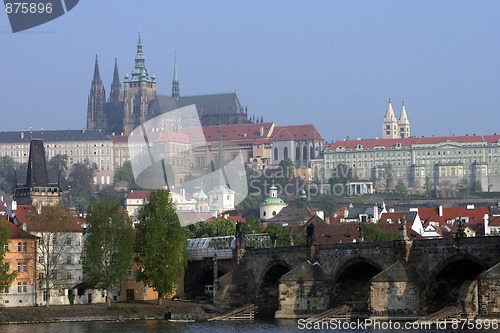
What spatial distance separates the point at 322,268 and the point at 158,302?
35.5ft

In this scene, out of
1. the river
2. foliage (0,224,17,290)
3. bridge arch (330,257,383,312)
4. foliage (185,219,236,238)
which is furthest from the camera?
foliage (185,219,236,238)

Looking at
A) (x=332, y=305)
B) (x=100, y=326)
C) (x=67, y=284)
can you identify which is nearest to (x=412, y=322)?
(x=332, y=305)

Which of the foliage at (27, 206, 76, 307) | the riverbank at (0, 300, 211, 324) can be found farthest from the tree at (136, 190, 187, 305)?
the foliage at (27, 206, 76, 307)

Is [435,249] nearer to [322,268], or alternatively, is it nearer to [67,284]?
[322,268]

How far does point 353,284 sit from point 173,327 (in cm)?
1010

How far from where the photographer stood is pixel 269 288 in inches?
3233

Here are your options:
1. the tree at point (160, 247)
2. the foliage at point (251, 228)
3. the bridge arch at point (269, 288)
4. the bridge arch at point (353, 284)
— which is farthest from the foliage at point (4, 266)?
the foliage at point (251, 228)

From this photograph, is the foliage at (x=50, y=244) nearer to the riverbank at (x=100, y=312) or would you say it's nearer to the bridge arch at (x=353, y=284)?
the riverbank at (x=100, y=312)

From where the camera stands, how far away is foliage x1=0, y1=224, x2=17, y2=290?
73250 mm

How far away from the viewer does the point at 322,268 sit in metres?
75.6

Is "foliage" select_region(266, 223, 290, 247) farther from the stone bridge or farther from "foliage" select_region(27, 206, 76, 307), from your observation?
"foliage" select_region(27, 206, 76, 307)

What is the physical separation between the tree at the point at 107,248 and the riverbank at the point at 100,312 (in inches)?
65.0

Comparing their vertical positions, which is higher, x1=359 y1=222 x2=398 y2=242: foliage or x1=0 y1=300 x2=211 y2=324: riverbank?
x1=359 y1=222 x2=398 y2=242: foliage

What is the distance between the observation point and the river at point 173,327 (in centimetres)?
6731
